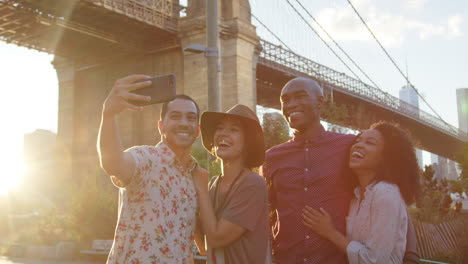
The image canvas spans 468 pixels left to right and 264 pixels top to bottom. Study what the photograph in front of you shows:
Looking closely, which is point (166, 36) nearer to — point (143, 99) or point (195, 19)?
point (195, 19)

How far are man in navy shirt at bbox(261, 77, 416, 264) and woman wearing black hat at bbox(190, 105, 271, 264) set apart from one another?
311 millimetres

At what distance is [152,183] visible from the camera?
120 inches

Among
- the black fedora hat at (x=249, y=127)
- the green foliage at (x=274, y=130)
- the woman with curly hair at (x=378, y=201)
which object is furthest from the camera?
the green foliage at (x=274, y=130)

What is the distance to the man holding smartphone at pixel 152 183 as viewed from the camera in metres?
2.79

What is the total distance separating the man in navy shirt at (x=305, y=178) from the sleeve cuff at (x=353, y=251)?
0.82 ft

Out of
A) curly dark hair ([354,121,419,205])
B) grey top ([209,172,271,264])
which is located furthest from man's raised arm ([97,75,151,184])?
curly dark hair ([354,121,419,205])

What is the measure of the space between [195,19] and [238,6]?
2191mm

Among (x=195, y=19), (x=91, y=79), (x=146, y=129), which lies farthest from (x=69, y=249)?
(x=91, y=79)

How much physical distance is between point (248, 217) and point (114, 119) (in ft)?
3.39

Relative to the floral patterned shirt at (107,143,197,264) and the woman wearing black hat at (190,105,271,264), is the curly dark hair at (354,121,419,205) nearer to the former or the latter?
the woman wearing black hat at (190,105,271,264)

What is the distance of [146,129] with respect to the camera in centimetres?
2469

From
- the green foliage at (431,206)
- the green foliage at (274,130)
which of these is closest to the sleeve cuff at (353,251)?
the green foliage at (431,206)

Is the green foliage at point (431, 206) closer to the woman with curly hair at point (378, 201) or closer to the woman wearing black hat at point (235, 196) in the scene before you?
the woman with curly hair at point (378, 201)

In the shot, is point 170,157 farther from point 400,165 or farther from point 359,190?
point 400,165
